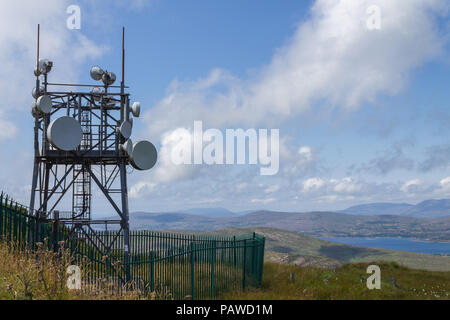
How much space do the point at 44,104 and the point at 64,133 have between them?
2.35m

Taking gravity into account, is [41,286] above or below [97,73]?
below

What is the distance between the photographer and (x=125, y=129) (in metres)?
23.0

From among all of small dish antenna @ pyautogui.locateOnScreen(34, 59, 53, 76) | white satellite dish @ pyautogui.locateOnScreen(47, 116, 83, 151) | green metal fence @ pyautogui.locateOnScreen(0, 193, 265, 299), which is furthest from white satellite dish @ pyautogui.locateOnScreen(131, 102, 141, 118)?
green metal fence @ pyautogui.locateOnScreen(0, 193, 265, 299)

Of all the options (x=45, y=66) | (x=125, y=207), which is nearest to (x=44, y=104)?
(x=45, y=66)

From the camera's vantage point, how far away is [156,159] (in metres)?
23.8

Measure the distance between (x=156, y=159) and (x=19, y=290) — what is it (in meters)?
13.9

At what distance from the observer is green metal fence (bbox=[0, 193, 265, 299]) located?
13797 mm

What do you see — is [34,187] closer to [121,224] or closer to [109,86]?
[121,224]

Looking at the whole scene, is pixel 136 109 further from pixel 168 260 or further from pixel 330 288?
pixel 330 288

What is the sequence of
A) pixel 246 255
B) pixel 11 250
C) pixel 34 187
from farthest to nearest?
pixel 34 187 < pixel 246 255 < pixel 11 250

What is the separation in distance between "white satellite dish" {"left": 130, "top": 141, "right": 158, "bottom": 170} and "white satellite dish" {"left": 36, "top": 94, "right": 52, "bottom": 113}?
183 inches

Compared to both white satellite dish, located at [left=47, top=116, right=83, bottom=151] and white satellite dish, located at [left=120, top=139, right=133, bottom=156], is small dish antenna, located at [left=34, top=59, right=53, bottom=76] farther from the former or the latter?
white satellite dish, located at [left=120, top=139, right=133, bottom=156]
